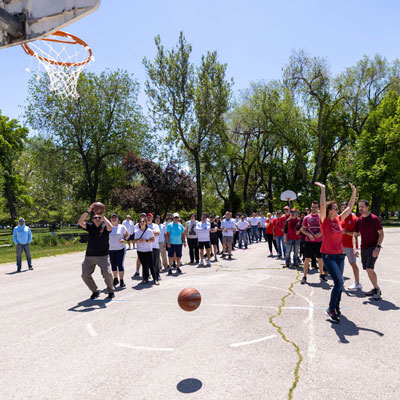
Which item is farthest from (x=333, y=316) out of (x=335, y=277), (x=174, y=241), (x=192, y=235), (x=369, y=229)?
(x=192, y=235)

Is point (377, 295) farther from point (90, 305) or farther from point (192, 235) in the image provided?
point (192, 235)

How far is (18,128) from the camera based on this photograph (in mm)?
39156

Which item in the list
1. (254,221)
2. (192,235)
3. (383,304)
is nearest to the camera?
(383,304)

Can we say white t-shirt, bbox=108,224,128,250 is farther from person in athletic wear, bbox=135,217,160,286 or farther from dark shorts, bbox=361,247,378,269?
dark shorts, bbox=361,247,378,269

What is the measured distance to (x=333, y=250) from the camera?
20.6 feet

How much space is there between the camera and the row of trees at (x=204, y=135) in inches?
1198

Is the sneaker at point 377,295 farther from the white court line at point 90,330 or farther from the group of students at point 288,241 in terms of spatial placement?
the white court line at point 90,330

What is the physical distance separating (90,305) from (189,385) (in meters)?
4.38

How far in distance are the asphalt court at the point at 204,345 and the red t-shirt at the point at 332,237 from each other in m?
1.21

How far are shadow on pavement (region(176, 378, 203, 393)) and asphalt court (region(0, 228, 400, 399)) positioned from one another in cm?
1

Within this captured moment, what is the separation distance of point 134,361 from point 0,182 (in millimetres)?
37065

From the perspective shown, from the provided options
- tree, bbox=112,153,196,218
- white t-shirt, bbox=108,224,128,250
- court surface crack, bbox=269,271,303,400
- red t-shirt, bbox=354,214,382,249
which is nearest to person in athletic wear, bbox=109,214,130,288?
white t-shirt, bbox=108,224,128,250

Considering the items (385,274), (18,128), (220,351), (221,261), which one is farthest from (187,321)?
(18,128)

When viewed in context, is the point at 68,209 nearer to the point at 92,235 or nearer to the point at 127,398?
the point at 92,235
